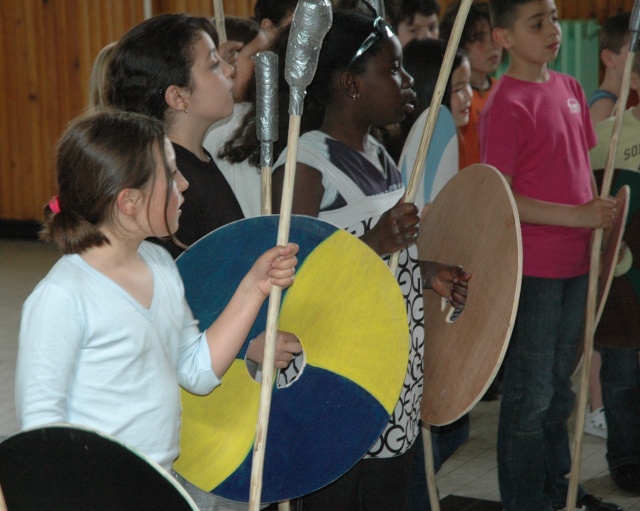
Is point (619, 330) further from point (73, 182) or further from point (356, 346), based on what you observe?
point (73, 182)

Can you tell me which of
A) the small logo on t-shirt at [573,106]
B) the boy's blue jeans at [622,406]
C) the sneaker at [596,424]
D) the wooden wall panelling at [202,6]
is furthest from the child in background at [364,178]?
the wooden wall panelling at [202,6]

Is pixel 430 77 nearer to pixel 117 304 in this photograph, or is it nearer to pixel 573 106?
pixel 573 106

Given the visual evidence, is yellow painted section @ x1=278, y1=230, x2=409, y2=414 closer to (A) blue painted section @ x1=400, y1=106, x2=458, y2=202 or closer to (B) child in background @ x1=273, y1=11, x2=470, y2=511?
(B) child in background @ x1=273, y1=11, x2=470, y2=511

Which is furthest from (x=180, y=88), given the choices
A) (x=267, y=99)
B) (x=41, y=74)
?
(x=41, y=74)

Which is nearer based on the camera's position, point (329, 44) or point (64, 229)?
point (64, 229)

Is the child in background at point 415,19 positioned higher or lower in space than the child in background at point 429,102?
higher

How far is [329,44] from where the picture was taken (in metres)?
2.15

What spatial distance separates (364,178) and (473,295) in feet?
1.15

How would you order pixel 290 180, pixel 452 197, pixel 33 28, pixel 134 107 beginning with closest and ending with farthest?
pixel 290 180
pixel 134 107
pixel 452 197
pixel 33 28

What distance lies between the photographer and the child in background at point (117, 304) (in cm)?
150

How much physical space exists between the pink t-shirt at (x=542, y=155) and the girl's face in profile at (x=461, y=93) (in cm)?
49

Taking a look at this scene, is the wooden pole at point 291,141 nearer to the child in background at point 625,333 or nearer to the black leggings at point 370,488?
the black leggings at point 370,488

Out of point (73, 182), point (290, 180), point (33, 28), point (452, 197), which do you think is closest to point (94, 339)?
point (73, 182)

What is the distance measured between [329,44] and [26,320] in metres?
0.98
